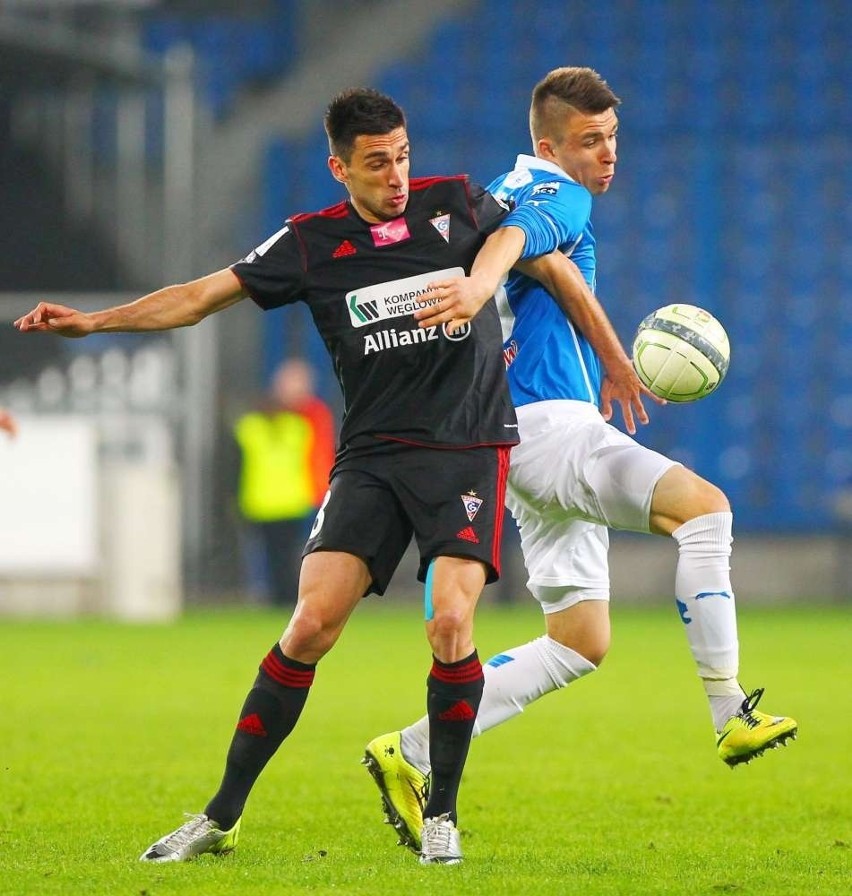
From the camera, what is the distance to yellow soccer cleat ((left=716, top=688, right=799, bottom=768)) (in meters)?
4.70

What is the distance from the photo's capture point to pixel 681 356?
5348 mm

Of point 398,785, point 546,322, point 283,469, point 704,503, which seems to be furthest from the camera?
point 283,469

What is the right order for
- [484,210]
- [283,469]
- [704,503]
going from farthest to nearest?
1. [283,469]
2. [484,210]
3. [704,503]

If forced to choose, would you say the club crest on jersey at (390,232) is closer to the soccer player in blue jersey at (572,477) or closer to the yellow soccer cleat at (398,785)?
the soccer player in blue jersey at (572,477)

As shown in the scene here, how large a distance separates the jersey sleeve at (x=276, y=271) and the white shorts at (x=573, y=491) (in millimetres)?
873

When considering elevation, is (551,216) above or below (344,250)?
above

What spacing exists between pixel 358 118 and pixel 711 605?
166cm

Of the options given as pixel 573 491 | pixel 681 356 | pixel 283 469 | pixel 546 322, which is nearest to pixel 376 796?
pixel 573 491

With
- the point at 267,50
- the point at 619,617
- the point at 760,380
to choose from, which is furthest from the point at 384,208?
the point at 267,50

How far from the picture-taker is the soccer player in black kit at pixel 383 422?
4.79 metres

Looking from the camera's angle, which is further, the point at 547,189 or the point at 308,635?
the point at 547,189

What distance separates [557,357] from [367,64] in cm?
1565

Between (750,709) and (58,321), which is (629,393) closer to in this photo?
(750,709)

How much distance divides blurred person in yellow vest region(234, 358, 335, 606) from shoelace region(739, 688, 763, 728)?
39.3 ft
